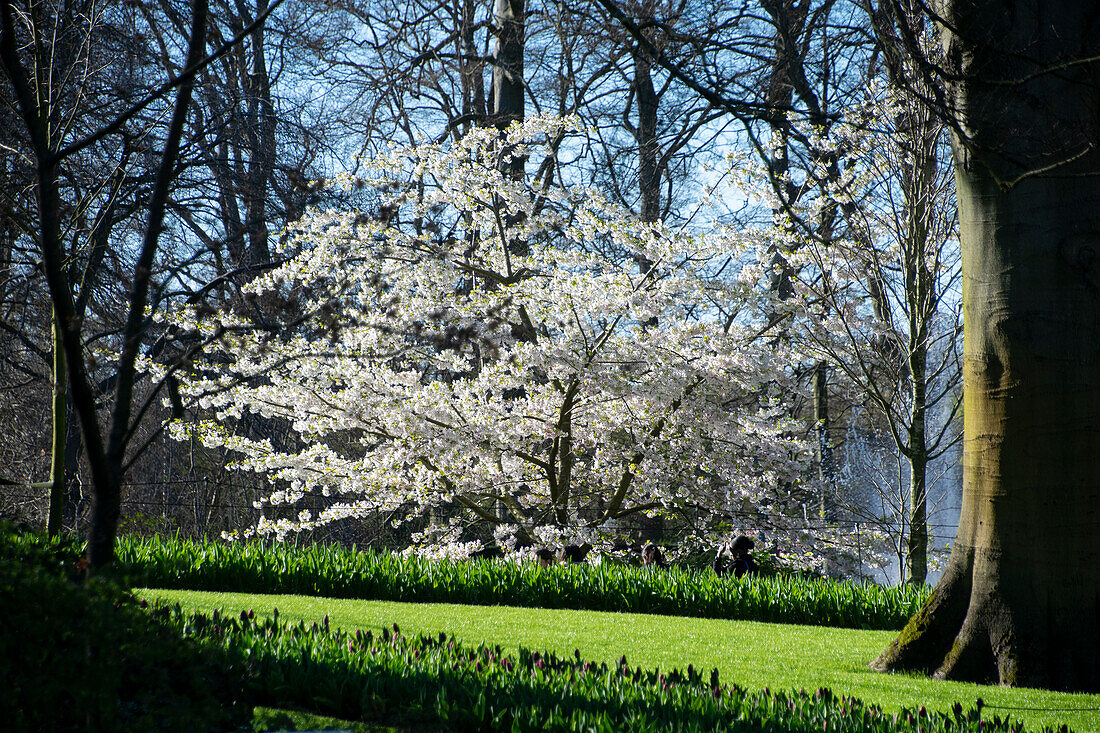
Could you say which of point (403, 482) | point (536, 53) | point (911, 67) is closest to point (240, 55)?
point (536, 53)

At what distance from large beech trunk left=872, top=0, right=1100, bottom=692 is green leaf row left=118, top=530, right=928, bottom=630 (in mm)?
2248

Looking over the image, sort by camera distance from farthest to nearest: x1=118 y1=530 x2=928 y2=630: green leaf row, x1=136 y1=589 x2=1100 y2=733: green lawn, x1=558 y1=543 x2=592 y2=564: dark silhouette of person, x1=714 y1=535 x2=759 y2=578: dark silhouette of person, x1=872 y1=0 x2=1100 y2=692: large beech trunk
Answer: x1=558 y1=543 x2=592 y2=564: dark silhouette of person, x1=714 y1=535 x2=759 y2=578: dark silhouette of person, x1=118 y1=530 x2=928 y2=630: green leaf row, x1=872 y1=0 x2=1100 y2=692: large beech trunk, x1=136 y1=589 x2=1100 y2=733: green lawn

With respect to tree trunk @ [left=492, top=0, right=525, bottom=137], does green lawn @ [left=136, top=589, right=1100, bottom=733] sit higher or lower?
lower

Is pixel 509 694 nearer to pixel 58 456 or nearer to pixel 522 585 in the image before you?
pixel 522 585

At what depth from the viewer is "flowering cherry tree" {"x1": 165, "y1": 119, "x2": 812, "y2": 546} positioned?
27.7 ft

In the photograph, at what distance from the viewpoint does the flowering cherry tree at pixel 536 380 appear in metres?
8.43

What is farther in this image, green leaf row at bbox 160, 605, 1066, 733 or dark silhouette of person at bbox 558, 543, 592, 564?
dark silhouette of person at bbox 558, 543, 592, 564

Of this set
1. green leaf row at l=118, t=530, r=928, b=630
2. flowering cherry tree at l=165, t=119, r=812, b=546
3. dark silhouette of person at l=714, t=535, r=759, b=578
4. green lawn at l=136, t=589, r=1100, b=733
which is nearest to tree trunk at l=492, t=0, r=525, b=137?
flowering cherry tree at l=165, t=119, r=812, b=546

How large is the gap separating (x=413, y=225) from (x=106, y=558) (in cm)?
1057

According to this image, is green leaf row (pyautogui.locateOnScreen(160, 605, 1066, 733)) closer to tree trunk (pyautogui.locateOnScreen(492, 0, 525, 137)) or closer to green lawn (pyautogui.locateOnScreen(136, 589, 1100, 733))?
green lawn (pyautogui.locateOnScreen(136, 589, 1100, 733))

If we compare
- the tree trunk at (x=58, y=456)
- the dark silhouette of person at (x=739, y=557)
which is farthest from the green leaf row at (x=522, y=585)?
the tree trunk at (x=58, y=456)

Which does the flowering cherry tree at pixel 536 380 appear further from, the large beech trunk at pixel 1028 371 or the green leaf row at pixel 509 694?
the green leaf row at pixel 509 694

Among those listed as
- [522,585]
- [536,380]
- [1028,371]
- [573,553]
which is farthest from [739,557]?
[1028,371]

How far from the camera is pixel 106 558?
380cm
